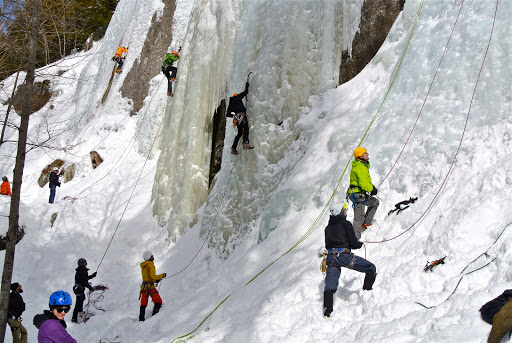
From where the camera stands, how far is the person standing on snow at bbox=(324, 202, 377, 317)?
16.5ft

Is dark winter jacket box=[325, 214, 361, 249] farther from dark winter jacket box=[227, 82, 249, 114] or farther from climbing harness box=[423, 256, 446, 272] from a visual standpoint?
dark winter jacket box=[227, 82, 249, 114]

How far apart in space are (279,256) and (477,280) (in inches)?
135

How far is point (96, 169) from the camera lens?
16.7m

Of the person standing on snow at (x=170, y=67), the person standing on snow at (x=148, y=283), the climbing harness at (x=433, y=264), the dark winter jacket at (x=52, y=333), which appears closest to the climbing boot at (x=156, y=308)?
the person standing on snow at (x=148, y=283)

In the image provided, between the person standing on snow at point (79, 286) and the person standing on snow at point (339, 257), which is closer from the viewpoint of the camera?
the person standing on snow at point (339, 257)

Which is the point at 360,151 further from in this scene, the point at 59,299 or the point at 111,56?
the point at 111,56

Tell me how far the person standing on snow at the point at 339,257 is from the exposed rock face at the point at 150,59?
13889 millimetres

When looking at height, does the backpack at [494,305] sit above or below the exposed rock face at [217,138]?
below

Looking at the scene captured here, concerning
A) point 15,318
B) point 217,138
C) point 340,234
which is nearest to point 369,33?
point 217,138

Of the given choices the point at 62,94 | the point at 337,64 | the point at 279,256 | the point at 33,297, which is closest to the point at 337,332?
the point at 279,256

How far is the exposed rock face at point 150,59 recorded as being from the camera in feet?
59.2

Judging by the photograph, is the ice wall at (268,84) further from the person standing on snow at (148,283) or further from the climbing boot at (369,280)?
the climbing boot at (369,280)

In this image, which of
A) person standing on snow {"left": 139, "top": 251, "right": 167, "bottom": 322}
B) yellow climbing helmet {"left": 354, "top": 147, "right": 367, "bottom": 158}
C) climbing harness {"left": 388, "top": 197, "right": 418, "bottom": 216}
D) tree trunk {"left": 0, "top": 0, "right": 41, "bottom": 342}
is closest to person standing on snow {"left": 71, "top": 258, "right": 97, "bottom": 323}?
person standing on snow {"left": 139, "top": 251, "right": 167, "bottom": 322}

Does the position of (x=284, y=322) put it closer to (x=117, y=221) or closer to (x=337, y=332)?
(x=337, y=332)
